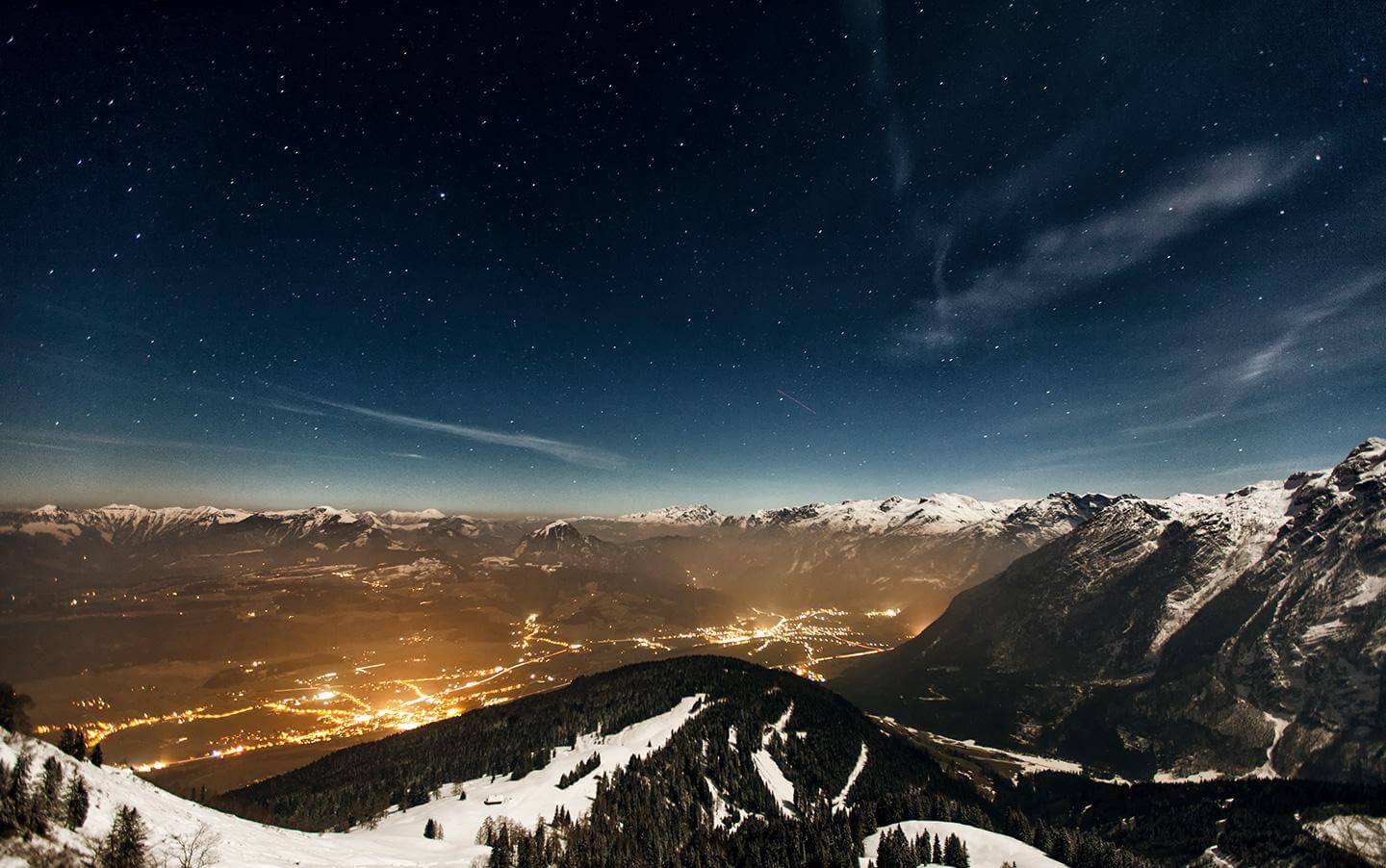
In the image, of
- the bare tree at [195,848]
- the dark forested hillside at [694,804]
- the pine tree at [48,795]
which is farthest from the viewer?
the dark forested hillside at [694,804]

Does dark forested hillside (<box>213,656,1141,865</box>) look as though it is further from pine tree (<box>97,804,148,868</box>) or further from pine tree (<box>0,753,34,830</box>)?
pine tree (<box>0,753,34,830</box>)

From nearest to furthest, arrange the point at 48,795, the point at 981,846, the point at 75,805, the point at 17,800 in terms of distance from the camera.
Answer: the point at 17,800
the point at 48,795
the point at 75,805
the point at 981,846

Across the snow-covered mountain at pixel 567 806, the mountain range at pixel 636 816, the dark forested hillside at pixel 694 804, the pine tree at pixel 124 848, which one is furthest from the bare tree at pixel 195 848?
the dark forested hillside at pixel 694 804

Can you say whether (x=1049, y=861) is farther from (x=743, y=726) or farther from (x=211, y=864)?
(x=211, y=864)

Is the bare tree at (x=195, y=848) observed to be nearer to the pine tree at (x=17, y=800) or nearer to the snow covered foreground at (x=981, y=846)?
the pine tree at (x=17, y=800)

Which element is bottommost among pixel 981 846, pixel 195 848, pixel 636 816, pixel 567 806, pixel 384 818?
pixel 384 818

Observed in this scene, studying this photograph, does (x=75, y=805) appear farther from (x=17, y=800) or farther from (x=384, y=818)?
(x=384, y=818)

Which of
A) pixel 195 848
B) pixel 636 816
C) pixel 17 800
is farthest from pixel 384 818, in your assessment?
pixel 17 800
